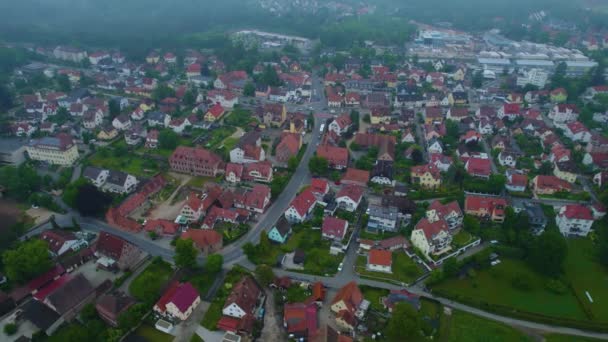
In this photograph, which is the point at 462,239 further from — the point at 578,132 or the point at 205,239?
the point at 578,132

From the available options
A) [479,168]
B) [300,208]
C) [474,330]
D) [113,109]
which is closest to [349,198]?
[300,208]

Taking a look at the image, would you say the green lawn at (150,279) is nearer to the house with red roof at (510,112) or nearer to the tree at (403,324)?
the tree at (403,324)

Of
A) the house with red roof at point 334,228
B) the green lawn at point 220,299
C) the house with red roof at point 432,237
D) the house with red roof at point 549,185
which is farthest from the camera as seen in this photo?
the house with red roof at point 549,185

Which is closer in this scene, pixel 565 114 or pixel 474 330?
pixel 474 330

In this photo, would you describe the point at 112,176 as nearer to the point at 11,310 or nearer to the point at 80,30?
the point at 11,310

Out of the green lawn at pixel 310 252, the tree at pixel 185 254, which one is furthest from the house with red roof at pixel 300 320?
the tree at pixel 185 254

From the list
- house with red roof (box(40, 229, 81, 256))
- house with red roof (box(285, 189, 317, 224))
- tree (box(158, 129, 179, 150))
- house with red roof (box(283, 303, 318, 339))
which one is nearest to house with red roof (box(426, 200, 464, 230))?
house with red roof (box(285, 189, 317, 224))
